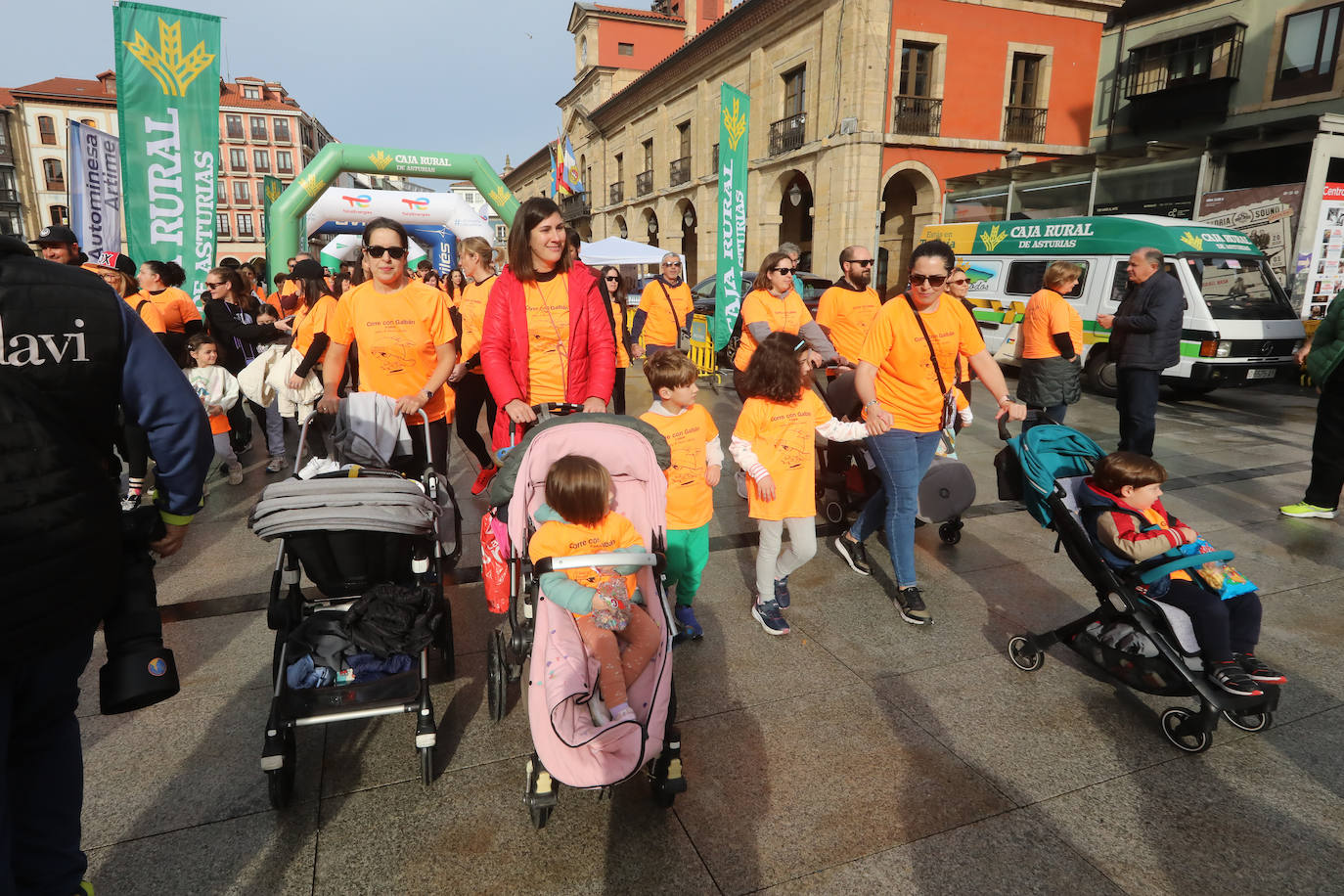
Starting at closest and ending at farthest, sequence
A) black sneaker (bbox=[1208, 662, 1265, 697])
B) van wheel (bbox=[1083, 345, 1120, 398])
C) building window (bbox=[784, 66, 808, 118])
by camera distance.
→ black sneaker (bbox=[1208, 662, 1265, 697]), van wheel (bbox=[1083, 345, 1120, 398]), building window (bbox=[784, 66, 808, 118])

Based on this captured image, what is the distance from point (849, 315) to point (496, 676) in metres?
4.64

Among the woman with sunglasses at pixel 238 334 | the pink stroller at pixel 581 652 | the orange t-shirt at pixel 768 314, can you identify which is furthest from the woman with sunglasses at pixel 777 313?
the woman with sunglasses at pixel 238 334

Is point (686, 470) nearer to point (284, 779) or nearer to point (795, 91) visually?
point (284, 779)

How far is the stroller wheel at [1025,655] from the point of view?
3.47 metres

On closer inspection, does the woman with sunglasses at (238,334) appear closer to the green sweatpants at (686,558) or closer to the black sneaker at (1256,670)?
the green sweatpants at (686,558)

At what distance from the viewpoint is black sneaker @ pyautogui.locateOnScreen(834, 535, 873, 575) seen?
4.73 m

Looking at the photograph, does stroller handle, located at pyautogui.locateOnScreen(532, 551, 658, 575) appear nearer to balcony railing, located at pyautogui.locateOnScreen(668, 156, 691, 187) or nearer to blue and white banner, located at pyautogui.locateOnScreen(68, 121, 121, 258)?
blue and white banner, located at pyautogui.locateOnScreen(68, 121, 121, 258)

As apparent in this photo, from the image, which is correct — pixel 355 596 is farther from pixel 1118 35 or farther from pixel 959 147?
pixel 1118 35

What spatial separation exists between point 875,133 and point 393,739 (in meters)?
21.1

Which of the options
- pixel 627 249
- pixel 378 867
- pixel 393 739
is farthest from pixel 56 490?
pixel 627 249

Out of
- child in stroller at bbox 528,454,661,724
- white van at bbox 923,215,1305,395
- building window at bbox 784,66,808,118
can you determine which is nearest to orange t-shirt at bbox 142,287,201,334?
child in stroller at bbox 528,454,661,724

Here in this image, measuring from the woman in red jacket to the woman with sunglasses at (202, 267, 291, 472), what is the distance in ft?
13.9

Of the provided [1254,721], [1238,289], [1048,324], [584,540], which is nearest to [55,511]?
[584,540]

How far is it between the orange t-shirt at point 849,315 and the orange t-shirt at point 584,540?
4104 mm
